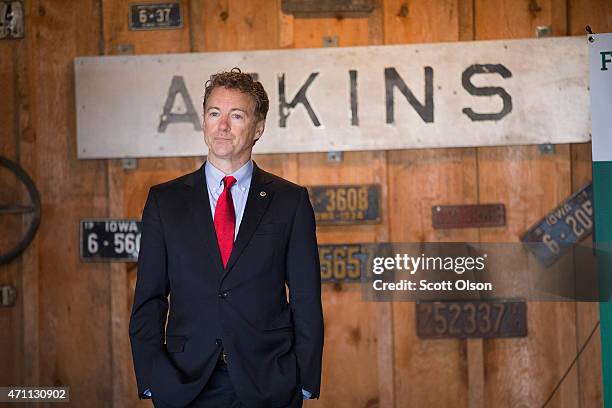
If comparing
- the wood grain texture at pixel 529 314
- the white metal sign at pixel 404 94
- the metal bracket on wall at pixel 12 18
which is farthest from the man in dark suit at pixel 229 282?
the metal bracket on wall at pixel 12 18

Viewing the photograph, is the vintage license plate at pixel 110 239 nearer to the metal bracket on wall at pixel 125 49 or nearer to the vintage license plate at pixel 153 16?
the metal bracket on wall at pixel 125 49

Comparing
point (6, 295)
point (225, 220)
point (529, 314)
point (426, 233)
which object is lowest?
point (529, 314)

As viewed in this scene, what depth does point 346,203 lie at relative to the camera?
363 centimetres

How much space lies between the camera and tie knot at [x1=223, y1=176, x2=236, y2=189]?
2.31m

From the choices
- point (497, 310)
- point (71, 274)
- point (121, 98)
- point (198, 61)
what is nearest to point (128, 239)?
point (71, 274)

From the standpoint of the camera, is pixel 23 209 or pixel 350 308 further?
pixel 23 209

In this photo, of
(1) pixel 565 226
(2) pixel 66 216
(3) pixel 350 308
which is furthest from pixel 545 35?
(2) pixel 66 216

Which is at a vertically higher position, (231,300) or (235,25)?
(235,25)

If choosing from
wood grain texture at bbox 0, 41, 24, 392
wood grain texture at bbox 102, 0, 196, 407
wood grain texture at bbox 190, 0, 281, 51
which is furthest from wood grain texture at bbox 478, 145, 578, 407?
wood grain texture at bbox 0, 41, 24, 392

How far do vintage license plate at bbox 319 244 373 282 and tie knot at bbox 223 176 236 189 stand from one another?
1.36 m

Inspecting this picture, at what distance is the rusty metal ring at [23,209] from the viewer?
3744 millimetres

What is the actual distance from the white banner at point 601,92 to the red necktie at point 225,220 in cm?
190

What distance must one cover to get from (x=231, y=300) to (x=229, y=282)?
0.05m

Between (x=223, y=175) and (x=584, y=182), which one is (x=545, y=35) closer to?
(x=584, y=182)
